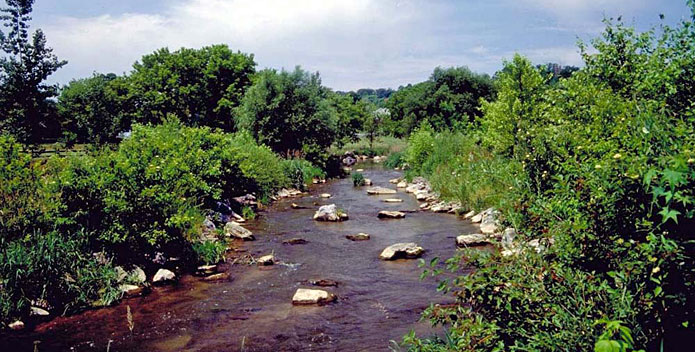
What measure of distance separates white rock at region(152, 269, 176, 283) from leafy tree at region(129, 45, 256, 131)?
107ft

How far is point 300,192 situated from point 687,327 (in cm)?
2488

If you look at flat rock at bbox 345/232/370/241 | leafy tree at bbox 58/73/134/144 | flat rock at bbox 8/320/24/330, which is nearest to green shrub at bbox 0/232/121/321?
flat rock at bbox 8/320/24/330

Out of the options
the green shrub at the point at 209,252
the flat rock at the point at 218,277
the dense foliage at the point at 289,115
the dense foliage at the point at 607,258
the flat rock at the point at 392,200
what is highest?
the dense foliage at the point at 289,115

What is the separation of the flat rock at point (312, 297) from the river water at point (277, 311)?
0.18 meters

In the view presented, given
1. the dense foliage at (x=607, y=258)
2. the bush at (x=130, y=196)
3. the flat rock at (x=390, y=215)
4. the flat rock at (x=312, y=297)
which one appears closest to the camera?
the dense foliage at (x=607, y=258)

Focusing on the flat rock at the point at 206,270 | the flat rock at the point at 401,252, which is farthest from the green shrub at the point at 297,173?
the flat rock at the point at 206,270

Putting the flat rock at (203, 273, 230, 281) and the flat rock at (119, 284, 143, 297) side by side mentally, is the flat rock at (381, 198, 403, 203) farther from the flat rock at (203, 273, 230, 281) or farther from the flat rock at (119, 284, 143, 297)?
the flat rock at (119, 284, 143, 297)

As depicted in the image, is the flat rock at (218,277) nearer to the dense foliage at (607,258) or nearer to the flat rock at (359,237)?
the flat rock at (359,237)

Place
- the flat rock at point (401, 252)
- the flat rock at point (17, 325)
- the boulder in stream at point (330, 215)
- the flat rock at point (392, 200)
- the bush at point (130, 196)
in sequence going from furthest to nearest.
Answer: the flat rock at point (392, 200), the boulder in stream at point (330, 215), the flat rock at point (401, 252), the bush at point (130, 196), the flat rock at point (17, 325)

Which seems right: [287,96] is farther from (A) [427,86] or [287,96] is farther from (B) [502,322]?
(B) [502,322]

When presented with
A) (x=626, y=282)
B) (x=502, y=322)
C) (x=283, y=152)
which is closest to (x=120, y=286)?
(x=502, y=322)

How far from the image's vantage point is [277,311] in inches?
393

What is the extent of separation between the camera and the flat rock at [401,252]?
13.7 m

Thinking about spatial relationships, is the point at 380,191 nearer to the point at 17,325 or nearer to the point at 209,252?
the point at 209,252
